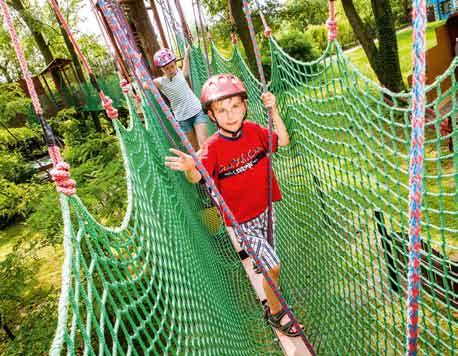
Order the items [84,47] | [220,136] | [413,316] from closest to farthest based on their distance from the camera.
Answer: [413,316], [220,136], [84,47]

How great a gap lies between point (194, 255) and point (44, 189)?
253 centimetres

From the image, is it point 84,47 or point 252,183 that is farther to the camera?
point 84,47

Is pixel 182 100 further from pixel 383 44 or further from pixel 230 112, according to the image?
pixel 383 44

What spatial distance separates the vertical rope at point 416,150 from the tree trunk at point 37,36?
982 centimetres

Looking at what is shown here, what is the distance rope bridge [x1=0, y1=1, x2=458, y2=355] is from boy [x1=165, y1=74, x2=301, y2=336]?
0.89 ft

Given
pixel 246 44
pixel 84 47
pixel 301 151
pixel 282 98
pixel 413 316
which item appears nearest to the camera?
pixel 413 316

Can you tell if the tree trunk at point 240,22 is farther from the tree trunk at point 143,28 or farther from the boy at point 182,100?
the boy at point 182,100

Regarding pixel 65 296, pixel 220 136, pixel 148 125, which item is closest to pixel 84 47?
pixel 148 125

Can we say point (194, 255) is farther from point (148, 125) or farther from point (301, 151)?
point (148, 125)

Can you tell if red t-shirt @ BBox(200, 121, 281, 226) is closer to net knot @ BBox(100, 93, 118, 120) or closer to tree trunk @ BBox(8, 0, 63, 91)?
net knot @ BBox(100, 93, 118, 120)

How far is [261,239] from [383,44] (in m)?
4.71

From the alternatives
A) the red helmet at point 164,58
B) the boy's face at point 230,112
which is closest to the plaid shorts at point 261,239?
the boy's face at point 230,112

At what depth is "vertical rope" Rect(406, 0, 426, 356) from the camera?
0.52 m

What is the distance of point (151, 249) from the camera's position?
122cm
